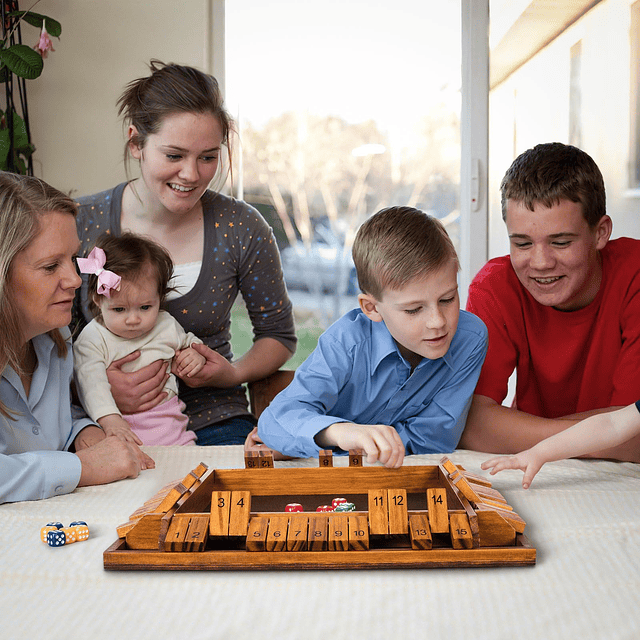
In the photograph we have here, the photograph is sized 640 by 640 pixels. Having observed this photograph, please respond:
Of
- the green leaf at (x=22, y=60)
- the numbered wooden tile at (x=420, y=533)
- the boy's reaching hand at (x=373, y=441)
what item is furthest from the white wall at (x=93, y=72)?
the numbered wooden tile at (x=420, y=533)

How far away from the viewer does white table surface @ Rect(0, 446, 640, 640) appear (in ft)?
2.22

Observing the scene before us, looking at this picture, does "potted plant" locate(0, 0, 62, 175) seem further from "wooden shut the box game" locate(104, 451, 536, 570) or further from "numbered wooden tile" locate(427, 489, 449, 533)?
"numbered wooden tile" locate(427, 489, 449, 533)

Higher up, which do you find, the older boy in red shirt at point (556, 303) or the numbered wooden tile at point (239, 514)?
the older boy in red shirt at point (556, 303)

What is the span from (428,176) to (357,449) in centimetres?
241

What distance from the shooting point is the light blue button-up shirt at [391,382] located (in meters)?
1.39

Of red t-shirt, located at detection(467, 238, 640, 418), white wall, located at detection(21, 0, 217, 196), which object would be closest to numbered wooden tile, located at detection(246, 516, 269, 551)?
red t-shirt, located at detection(467, 238, 640, 418)

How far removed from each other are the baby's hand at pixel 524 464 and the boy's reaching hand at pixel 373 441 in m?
0.17

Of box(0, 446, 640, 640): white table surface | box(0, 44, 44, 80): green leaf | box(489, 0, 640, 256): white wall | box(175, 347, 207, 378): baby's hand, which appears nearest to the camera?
box(0, 446, 640, 640): white table surface

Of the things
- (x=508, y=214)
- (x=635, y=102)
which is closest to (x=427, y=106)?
(x=635, y=102)

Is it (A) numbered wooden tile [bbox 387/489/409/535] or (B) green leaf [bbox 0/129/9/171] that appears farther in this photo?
(B) green leaf [bbox 0/129/9/171]

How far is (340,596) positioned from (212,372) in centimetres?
117

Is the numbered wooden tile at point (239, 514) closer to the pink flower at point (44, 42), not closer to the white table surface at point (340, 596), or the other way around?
the white table surface at point (340, 596)

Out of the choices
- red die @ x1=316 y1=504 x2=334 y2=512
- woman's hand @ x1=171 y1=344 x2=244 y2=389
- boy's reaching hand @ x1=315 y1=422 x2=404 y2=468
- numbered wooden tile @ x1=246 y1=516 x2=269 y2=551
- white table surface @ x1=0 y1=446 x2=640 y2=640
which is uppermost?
woman's hand @ x1=171 y1=344 x2=244 y2=389

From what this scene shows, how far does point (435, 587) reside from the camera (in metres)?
0.76
